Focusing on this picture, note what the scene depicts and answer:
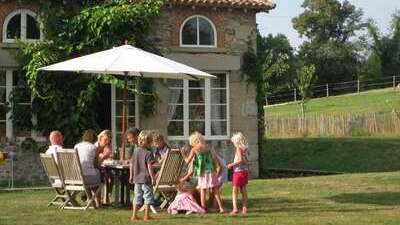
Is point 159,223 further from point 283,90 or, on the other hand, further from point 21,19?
point 283,90

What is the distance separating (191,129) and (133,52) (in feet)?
25.3

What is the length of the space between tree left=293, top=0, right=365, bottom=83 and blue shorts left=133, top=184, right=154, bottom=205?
193 ft

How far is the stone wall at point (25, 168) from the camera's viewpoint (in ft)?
60.1

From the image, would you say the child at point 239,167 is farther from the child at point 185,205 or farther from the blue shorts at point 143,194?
the blue shorts at point 143,194

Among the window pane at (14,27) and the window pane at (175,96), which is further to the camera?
the window pane at (175,96)

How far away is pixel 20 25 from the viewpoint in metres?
18.6

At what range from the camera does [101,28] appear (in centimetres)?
1844

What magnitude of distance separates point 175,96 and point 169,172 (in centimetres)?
845

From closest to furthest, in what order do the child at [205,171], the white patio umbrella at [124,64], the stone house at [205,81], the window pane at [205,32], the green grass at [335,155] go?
the child at [205,171] → the white patio umbrella at [124,64] → the stone house at [205,81] → the window pane at [205,32] → the green grass at [335,155]

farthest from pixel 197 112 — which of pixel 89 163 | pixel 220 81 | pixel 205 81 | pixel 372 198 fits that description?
pixel 89 163

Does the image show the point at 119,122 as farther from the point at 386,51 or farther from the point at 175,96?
the point at 386,51

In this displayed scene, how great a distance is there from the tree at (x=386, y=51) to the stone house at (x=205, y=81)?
174ft

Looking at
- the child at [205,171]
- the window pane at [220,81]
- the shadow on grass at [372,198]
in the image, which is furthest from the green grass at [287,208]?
the window pane at [220,81]

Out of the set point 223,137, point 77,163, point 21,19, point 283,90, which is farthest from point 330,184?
point 283,90
